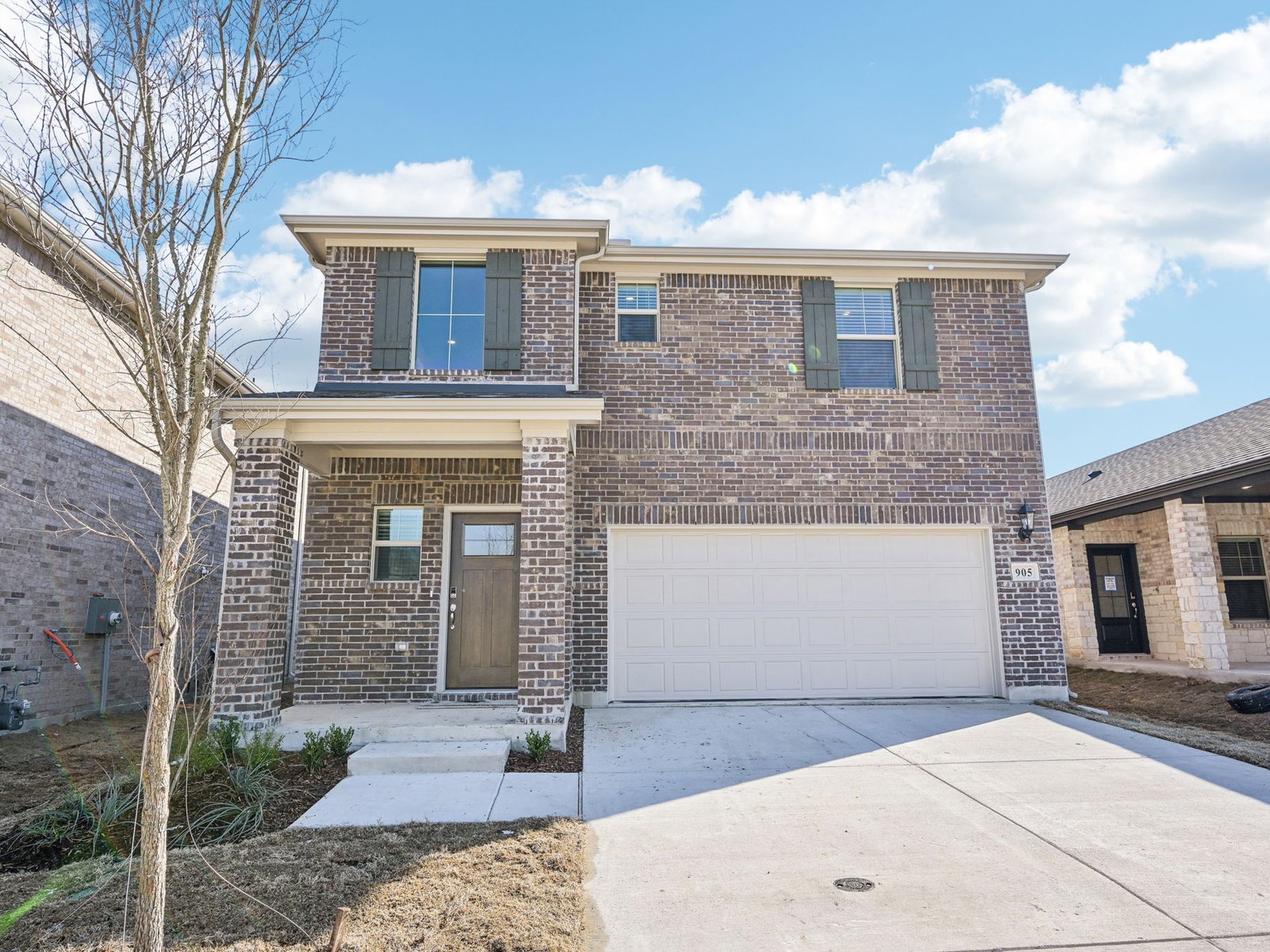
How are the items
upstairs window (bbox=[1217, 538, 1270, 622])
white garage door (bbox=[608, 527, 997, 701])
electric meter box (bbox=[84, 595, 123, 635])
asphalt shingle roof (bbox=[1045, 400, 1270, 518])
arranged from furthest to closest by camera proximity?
upstairs window (bbox=[1217, 538, 1270, 622]) < asphalt shingle roof (bbox=[1045, 400, 1270, 518]) < white garage door (bbox=[608, 527, 997, 701]) < electric meter box (bbox=[84, 595, 123, 635])

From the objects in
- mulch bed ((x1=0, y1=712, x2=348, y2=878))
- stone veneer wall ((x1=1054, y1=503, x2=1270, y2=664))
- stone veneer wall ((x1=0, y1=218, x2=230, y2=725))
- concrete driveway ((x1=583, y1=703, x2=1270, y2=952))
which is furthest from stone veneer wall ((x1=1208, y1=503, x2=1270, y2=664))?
stone veneer wall ((x1=0, y1=218, x2=230, y2=725))

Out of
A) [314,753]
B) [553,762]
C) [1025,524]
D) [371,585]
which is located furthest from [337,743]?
[1025,524]

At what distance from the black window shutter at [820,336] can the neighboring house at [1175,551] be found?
5.31 m

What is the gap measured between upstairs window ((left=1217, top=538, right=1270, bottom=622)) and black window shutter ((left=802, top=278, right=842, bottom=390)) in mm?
8252

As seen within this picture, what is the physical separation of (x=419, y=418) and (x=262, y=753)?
10.4 ft

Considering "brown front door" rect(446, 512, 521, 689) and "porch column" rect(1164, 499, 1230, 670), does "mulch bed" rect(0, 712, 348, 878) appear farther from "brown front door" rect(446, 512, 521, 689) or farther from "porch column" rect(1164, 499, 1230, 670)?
"porch column" rect(1164, 499, 1230, 670)

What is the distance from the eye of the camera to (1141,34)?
774cm

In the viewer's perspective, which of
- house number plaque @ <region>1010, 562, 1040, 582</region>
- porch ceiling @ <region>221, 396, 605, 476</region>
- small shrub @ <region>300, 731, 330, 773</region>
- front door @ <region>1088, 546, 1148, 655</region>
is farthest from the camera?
front door @ <region>1088, 546, 1148, 655</region>

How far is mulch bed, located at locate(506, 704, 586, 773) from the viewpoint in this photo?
6070mm

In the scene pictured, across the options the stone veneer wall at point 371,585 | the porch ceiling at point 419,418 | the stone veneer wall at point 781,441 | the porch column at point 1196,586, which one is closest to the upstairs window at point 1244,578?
the porch column at point 1196,586

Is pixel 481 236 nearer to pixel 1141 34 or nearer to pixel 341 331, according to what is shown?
pixel 341 331

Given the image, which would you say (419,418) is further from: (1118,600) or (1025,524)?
(1118,600)

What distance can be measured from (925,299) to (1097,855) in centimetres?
717

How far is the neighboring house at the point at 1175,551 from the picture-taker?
10.3 meters
